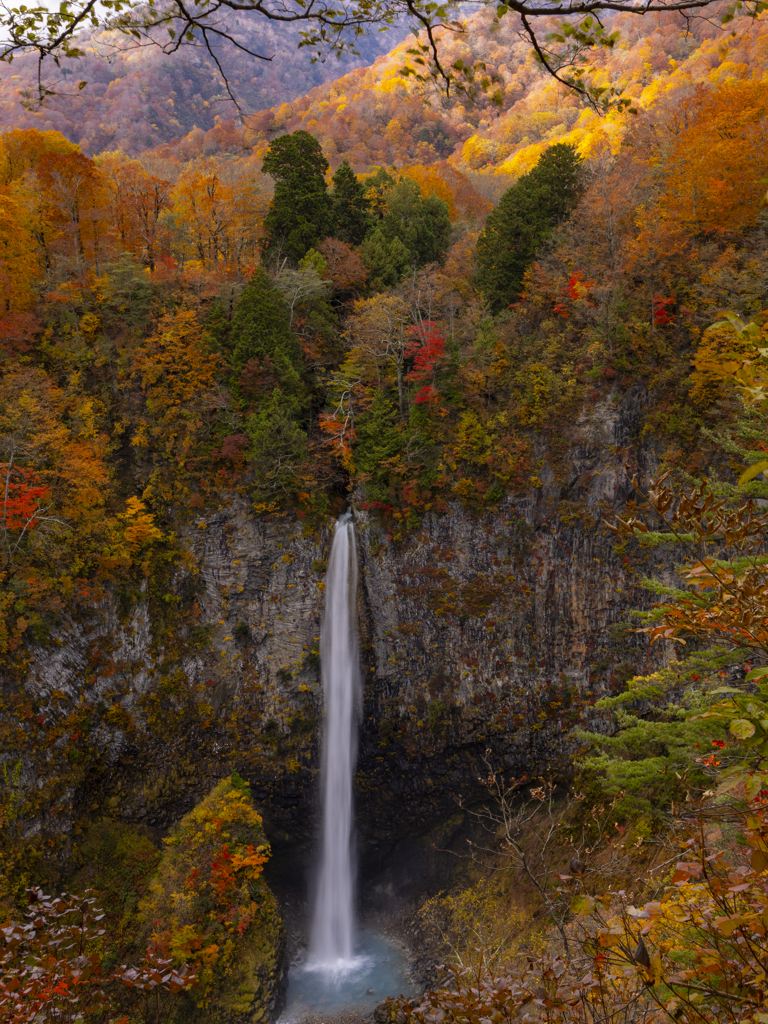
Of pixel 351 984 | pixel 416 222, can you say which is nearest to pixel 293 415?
pixel 416 222

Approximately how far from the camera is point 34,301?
19.8 meters

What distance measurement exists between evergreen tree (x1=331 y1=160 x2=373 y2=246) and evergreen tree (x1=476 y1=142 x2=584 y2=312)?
6.87 meters

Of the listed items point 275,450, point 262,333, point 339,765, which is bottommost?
point 339,765

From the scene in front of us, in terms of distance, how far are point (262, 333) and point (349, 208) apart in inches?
385

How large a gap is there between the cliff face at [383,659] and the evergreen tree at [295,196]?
12238 millimetres

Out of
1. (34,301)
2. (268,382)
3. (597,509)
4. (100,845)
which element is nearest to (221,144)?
(34,301)

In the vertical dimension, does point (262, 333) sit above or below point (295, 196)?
below

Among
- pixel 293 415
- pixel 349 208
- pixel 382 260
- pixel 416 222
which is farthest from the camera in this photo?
pixel 416 222

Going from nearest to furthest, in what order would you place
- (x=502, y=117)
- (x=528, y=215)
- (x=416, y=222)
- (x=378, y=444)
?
(x=378, y=444) → (x=528, y=215) → (x=416, y=222) → (x=502, y=117)

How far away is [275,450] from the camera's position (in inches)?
739

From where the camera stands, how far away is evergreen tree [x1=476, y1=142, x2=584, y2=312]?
70.5 feet

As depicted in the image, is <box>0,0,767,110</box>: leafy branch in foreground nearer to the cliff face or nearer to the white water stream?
the cliff face

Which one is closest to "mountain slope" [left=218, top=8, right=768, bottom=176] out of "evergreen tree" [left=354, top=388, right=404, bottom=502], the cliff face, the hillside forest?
the hillside forest

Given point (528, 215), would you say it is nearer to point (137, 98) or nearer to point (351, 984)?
point (351, 984)
